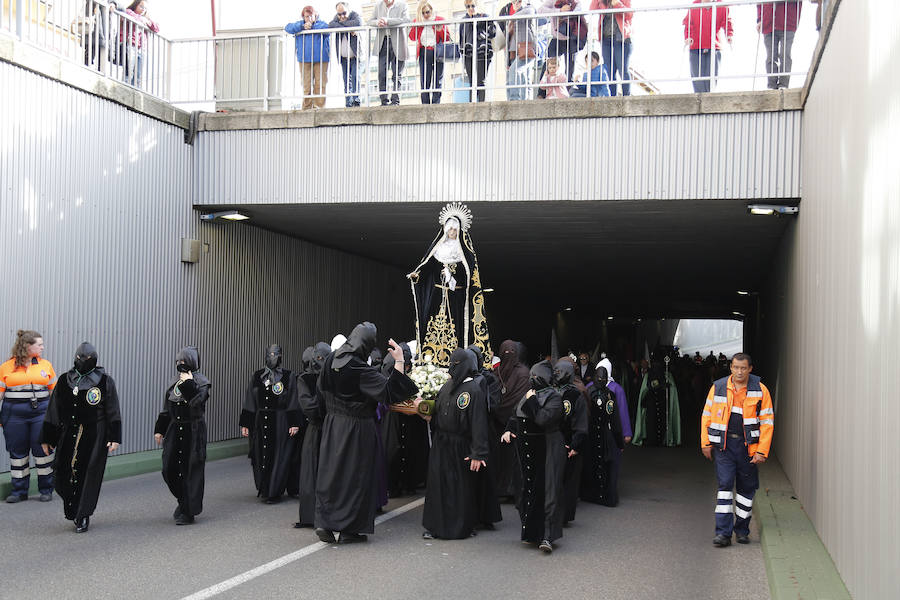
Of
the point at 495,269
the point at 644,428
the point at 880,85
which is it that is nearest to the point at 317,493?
the point at 880,85

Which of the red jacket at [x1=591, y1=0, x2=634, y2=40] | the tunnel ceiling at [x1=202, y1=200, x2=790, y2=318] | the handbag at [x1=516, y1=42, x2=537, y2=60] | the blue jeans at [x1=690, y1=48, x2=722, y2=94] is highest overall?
the red jacket at [x1=591, y1=0, x2=634, y2=40]

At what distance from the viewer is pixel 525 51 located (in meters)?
13.8

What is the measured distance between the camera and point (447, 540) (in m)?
8.60

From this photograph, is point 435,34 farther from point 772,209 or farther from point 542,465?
point 542,465

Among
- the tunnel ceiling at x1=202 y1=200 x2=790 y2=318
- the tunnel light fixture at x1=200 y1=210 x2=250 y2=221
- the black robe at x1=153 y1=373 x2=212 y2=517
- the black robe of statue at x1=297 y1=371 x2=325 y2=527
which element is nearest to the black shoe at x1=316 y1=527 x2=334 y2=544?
the black robe of statue at x1=297 y1=371 x2=325 y2=527

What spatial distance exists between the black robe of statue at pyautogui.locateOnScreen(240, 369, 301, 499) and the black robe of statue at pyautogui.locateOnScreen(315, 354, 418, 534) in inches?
84.3

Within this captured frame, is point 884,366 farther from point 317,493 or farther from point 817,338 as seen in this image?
point 317,493

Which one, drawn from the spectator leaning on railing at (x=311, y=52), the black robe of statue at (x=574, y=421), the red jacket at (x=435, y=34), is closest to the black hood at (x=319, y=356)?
the black robe of statue at (x=574, y=421)

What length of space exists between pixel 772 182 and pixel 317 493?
24.1ft

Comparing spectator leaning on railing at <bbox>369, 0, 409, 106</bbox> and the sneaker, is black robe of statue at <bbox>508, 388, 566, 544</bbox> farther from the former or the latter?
spectator leaning on railing at <bbox>369, 0, 409, 106</bbox>

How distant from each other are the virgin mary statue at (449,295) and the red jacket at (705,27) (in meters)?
4.08

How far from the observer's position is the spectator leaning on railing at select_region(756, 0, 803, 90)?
40.6ft

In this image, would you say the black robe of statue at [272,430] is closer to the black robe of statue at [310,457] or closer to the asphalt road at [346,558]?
the asphalt road at [346,558]

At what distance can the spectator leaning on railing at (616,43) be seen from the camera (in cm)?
1313
